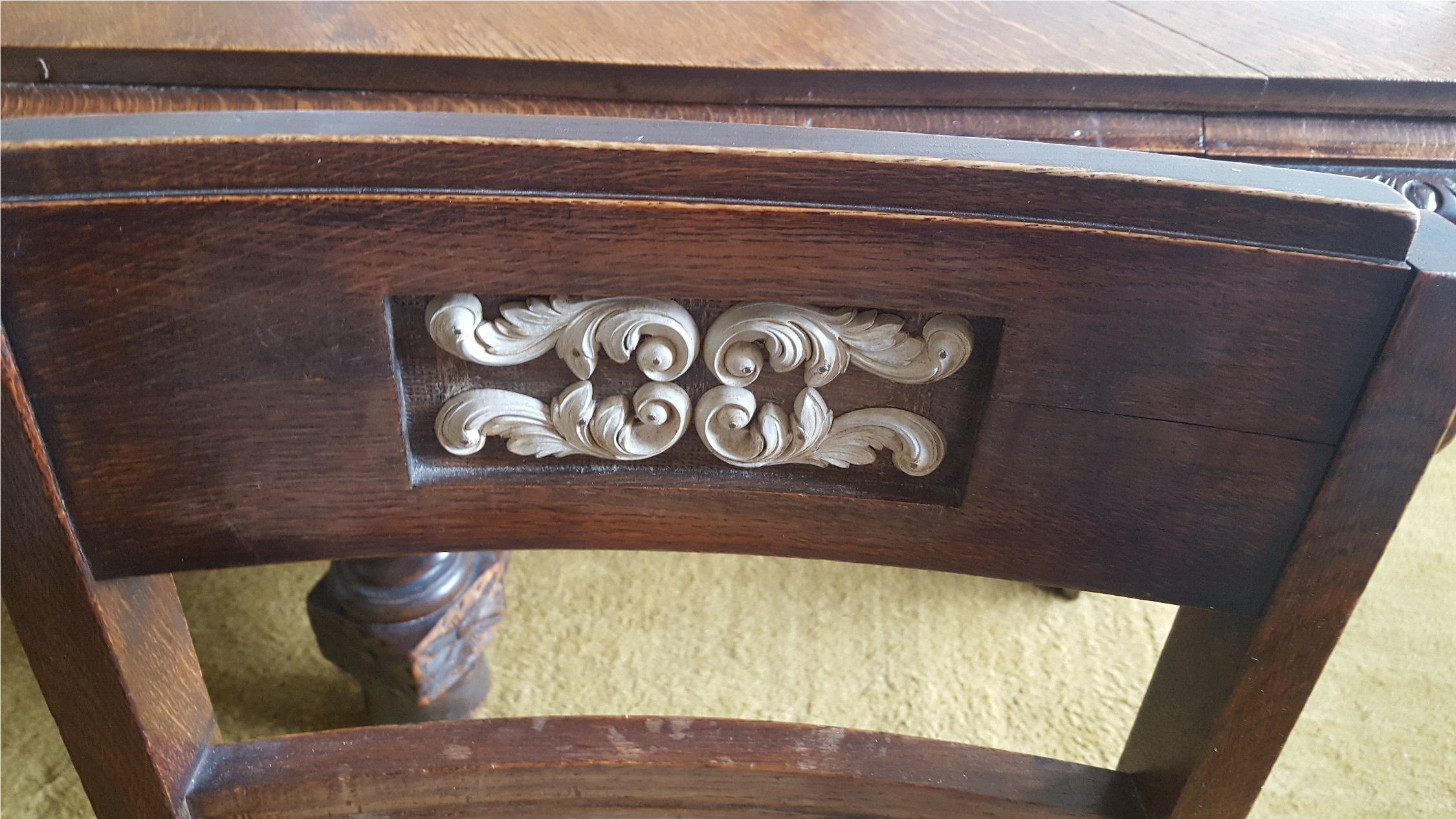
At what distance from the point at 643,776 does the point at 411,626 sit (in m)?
0.48

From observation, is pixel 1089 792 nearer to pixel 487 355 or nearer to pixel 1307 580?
pixel 1307 580

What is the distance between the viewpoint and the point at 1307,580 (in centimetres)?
35

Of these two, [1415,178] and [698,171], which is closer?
[698,171]

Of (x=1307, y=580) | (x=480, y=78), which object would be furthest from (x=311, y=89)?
(x=1307, y=580)

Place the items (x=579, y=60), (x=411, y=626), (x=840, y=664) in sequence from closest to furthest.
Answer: (x=579, y=60)
(x=411, y=626)
(x=840, y=664)

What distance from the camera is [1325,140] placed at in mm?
562

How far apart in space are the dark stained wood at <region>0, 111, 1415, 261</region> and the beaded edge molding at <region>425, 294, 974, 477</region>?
0.04 meters

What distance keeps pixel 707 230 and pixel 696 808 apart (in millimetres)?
269

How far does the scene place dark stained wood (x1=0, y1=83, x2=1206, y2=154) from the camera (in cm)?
54

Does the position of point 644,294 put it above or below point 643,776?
above

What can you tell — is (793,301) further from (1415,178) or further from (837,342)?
(1415,178)

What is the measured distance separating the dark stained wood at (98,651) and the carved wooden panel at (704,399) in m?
0.11

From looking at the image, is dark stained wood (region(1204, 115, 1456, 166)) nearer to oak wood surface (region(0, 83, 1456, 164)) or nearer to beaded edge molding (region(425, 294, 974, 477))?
oak wood surface (region(0, 83, 1456, 164))

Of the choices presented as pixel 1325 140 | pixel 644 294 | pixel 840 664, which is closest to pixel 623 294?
pixel 644 294
